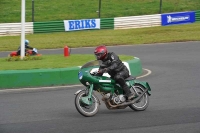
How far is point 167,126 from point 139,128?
475 mm

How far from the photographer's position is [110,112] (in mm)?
10547

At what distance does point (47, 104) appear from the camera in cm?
1150

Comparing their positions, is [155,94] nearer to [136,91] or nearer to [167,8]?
[136,91]

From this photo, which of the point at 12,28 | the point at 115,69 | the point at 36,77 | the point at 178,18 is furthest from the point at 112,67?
the point at 178,18

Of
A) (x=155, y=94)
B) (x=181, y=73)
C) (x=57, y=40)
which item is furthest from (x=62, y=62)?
(x=57, y=40)

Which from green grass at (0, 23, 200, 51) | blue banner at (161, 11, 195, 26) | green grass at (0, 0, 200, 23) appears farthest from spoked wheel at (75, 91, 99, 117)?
green grass at (0, 0, 200, 23)

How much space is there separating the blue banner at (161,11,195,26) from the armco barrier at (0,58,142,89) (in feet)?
74.2

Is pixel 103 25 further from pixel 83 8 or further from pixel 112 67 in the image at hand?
pixel 112 67

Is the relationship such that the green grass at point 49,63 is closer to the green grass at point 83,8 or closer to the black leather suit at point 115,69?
the black leather suit at point 115,69

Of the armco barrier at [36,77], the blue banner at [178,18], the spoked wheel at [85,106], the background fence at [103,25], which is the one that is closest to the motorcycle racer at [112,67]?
the spoked wheel at [85,106]

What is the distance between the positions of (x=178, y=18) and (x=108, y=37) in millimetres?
7925

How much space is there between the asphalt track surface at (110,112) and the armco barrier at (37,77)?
0.45 metres

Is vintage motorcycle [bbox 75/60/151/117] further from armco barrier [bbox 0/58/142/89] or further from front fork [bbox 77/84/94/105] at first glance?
armco barrier [bbox 0/58/142/89]

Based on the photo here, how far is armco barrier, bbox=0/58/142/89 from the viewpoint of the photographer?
13875mm
